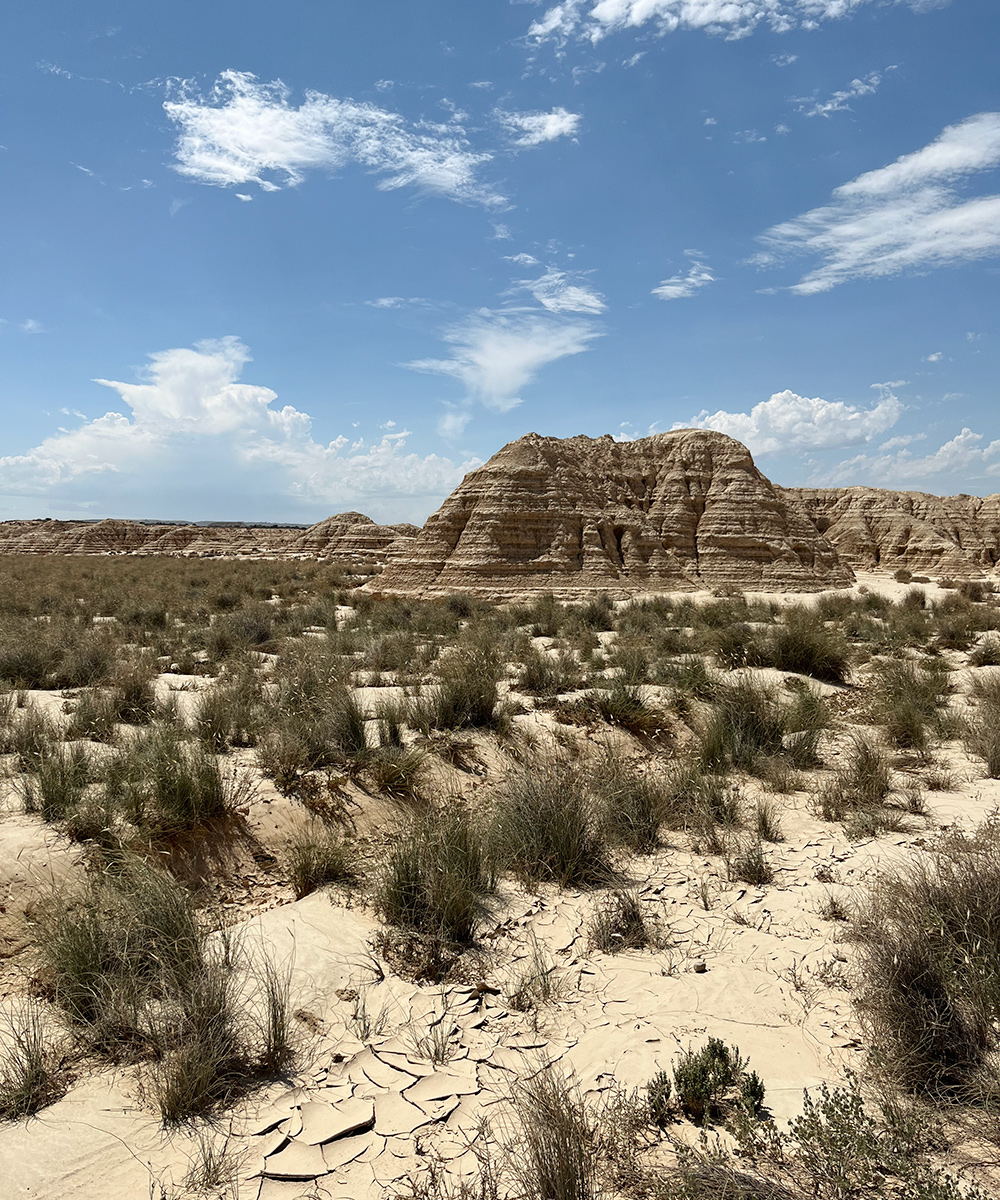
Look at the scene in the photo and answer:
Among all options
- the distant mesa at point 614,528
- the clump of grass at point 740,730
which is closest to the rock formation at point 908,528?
the distant mesa at point 614,528

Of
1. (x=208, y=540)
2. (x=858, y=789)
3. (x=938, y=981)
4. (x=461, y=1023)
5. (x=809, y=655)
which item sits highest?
(x=208, y=540)

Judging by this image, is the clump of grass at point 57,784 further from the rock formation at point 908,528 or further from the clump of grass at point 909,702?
the rock formation at point 908,528

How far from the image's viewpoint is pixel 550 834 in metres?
5.28

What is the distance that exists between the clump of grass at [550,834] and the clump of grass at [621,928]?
508mm

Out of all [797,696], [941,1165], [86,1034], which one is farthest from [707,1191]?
[797,696]

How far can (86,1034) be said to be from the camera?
3188 millimetres

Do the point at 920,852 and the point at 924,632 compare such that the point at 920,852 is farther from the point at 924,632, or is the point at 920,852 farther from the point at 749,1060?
the point at 924,632

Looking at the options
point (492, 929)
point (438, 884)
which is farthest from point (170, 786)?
point (492, 929)

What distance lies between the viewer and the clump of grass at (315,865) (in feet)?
16.1

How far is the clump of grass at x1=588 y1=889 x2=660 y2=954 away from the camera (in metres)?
4.30

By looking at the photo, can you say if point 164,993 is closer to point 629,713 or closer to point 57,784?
point 57,784

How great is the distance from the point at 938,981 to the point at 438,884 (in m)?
2.79

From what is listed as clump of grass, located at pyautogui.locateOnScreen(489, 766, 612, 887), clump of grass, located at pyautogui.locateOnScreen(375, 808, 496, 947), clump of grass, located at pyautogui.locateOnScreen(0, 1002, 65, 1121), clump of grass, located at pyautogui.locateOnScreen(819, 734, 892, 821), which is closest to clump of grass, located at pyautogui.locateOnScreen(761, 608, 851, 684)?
clump of grass, located at pyautogui.locateOnScreen(819, 734, 892, 821)

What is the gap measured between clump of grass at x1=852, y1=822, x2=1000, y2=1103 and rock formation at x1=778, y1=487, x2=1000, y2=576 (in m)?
51.0
